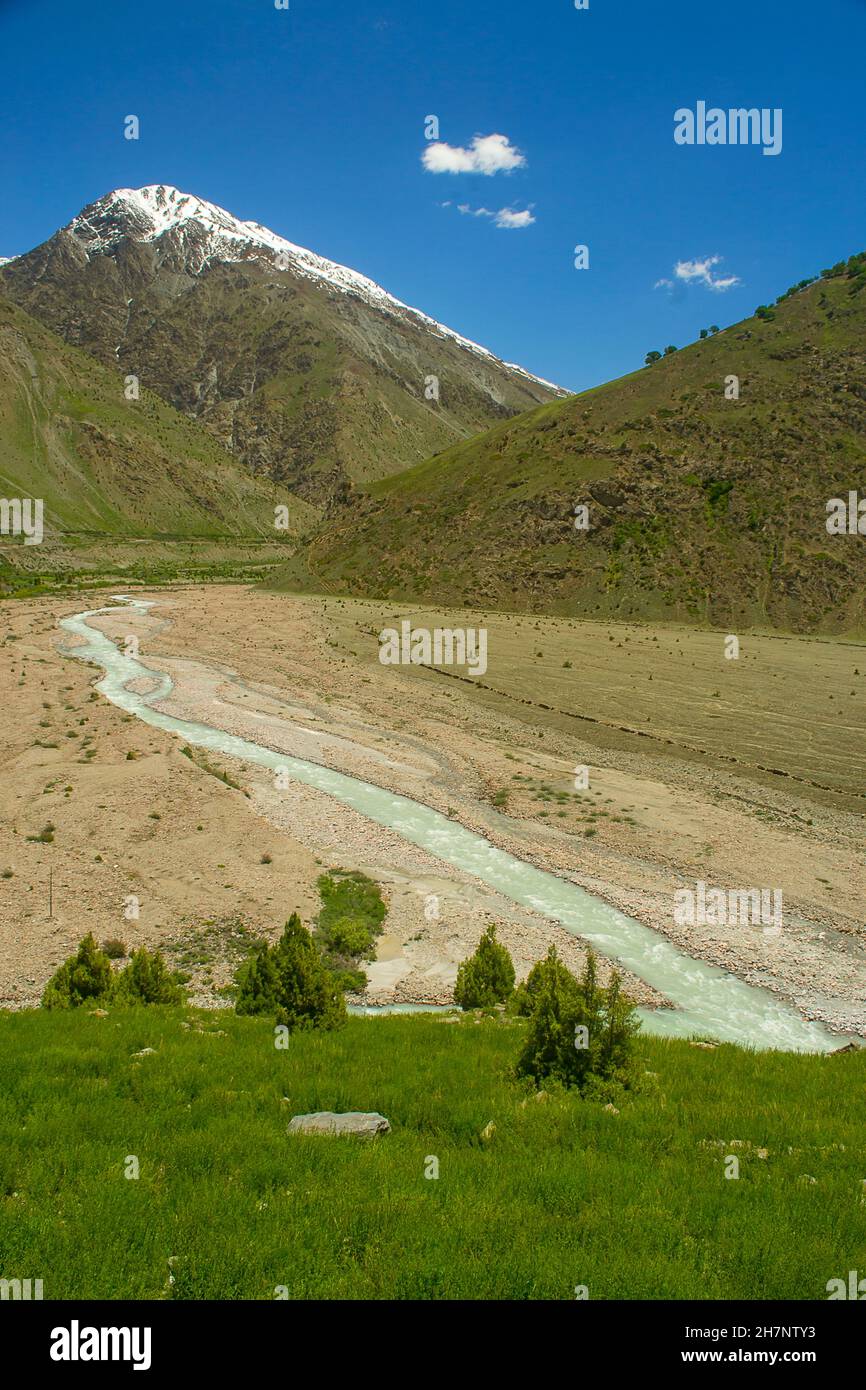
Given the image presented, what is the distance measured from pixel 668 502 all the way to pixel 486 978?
82.9m

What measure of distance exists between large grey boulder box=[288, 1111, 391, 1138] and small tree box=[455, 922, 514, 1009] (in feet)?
23.2

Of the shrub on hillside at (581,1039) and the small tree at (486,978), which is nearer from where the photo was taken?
the shrub on hillside at (581,1039)

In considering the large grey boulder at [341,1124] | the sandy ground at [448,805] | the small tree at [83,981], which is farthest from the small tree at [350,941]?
the large grey boulder at [341,1124]

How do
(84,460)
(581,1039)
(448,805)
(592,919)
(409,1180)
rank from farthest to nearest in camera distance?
(84,460)
(448,805)
(592,919)
(581,1039)
(409,1180)

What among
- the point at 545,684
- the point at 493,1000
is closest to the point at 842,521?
the point at 545,684

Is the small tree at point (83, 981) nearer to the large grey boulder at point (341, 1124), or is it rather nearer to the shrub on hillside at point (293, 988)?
the shrub on hillside at point (293, 988)

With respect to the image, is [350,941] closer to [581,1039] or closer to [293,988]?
[293,988]

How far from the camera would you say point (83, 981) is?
44.4 ft

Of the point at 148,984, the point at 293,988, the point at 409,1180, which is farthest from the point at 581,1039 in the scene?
the point at 148,984

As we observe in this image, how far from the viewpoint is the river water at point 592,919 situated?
1524 cm

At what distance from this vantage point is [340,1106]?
880 centimetres

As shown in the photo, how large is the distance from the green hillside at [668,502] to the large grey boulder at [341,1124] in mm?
73069
